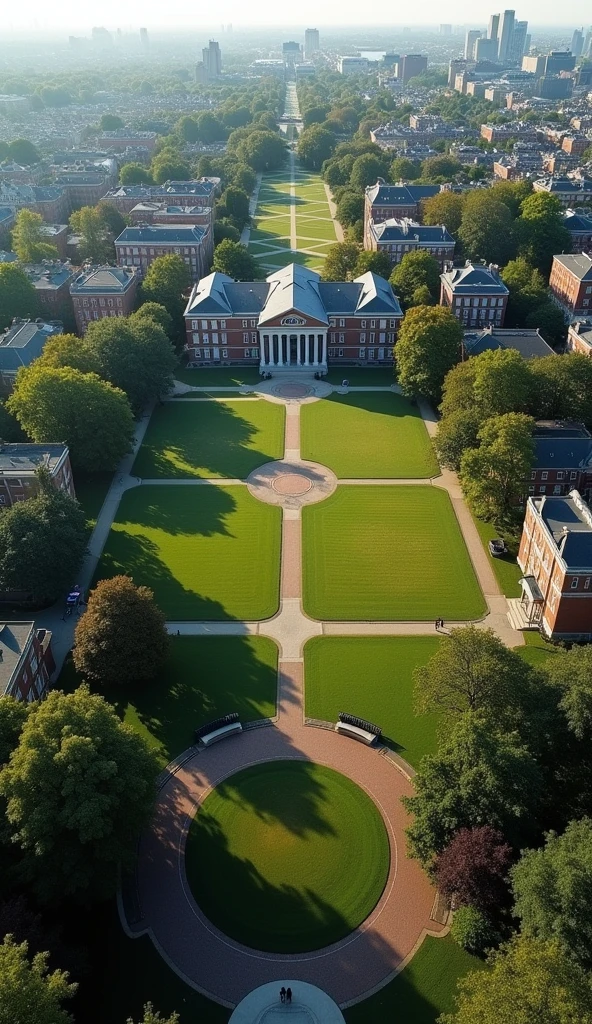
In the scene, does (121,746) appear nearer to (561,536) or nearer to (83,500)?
(561,536)

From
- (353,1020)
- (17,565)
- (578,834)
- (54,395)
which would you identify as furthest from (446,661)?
(54,395)

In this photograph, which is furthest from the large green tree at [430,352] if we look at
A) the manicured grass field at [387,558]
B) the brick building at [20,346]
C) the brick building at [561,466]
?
the brick building at [20,346]

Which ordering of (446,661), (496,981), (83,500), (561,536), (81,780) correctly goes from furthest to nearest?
(83,500), (561,536), (446,661), (81,780), (496,981)

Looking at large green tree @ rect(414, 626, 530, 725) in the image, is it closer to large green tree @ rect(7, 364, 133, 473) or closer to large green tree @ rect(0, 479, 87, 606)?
large green tree @ rect(0, 479, 87, 606)

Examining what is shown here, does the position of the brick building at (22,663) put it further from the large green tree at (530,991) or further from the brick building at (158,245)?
the brick building at (158,245)

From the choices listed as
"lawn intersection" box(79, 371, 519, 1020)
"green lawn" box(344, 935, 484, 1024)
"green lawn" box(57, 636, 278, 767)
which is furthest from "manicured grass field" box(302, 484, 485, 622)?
"green lawn" box(344, 935, 484, 1024)

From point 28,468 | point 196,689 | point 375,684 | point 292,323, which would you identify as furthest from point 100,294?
point 375,684

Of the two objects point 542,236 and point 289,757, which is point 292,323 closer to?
point 542,236
